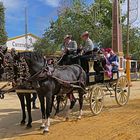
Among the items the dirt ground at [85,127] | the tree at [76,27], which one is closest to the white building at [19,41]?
the tree at [76,27]

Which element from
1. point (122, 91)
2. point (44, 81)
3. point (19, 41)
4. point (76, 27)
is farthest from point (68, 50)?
point (19, 41)

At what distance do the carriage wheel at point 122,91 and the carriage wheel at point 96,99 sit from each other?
171 cm

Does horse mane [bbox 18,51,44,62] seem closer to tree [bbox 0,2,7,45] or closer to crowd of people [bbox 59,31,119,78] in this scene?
crowd of people [bbox 59,31,119,78]

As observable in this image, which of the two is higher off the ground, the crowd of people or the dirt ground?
the crowd of people

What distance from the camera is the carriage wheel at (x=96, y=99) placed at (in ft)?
42.2

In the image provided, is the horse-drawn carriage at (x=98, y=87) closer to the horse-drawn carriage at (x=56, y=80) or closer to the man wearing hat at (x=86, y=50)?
the horse-drawn carriage at (x=56, y=80)

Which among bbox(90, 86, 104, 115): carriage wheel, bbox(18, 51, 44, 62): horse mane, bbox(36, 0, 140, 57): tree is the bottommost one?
bbox(90, 86, 104, 115): carriage wheel

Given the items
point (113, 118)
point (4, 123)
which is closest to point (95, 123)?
point (113, 118)

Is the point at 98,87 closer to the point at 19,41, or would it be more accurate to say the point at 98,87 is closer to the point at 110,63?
the point at 110,63

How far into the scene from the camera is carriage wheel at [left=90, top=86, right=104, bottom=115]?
42.2 ft

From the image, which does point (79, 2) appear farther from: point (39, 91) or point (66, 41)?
point (39, 91)

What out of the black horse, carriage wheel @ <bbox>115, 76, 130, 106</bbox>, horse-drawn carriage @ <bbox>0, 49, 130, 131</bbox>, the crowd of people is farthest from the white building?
the black horse

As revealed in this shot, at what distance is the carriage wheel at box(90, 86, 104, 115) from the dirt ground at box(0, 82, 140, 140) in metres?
0.22

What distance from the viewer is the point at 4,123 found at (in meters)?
12.0
